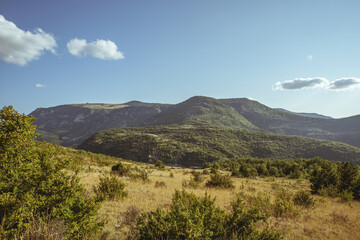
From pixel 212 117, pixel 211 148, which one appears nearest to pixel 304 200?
pixel 211 148

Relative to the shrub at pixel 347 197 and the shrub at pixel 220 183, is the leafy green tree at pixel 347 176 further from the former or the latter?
the shrub at pixel 220 183

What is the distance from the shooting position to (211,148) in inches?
3499

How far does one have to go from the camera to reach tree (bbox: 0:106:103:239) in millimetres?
3654

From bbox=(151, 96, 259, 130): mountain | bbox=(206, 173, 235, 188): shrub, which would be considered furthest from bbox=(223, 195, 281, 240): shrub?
bbox=(151, 96, 259, 130): mountain

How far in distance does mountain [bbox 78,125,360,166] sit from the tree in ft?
232

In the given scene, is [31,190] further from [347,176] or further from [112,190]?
[347,176]

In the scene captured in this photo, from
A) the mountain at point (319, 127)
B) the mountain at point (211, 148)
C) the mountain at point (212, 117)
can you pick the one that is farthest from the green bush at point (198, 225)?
the mountain at point (319, 127)

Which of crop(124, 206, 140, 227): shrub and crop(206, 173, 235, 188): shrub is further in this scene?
crop(206, 173, 235, 188): shrub

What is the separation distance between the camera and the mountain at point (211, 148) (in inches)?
3027

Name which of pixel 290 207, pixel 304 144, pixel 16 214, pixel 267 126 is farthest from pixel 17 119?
pixel 267 126

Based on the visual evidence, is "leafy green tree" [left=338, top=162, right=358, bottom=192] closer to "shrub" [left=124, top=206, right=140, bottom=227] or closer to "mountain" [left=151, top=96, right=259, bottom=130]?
"shrub" [left=124, top=206, right=140, bottom=227]

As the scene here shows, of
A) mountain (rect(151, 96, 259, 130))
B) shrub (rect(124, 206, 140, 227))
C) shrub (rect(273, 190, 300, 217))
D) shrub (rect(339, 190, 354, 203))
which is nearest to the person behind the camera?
shrub (rect(124, 206, 140, 227))

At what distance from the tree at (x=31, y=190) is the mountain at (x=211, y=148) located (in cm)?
7086

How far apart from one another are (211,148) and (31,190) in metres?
88.2
